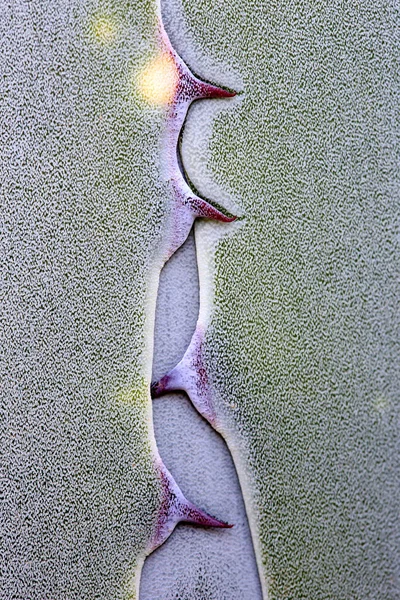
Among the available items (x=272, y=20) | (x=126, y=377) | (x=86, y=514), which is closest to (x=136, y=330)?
(x=126, y=377)

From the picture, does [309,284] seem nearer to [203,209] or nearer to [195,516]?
[203,209]

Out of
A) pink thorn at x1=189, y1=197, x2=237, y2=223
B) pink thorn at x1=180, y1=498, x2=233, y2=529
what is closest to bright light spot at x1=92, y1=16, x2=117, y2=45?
pink thorn at x1=189, y1=197, x2=237, y2=223

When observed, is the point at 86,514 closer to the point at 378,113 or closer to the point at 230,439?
the point at 230,439

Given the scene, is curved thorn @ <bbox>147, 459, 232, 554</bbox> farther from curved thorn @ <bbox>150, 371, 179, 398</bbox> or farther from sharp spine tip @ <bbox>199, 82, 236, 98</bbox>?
sharp spine tip @ <bbox>199, 82, 236, 98</bbox>

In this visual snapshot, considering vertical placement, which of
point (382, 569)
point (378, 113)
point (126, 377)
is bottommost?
point (382, 569)

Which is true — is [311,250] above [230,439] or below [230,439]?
above

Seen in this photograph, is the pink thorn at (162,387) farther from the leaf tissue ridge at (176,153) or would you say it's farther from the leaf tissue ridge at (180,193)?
the leaf tissue ridge at (176,153)
